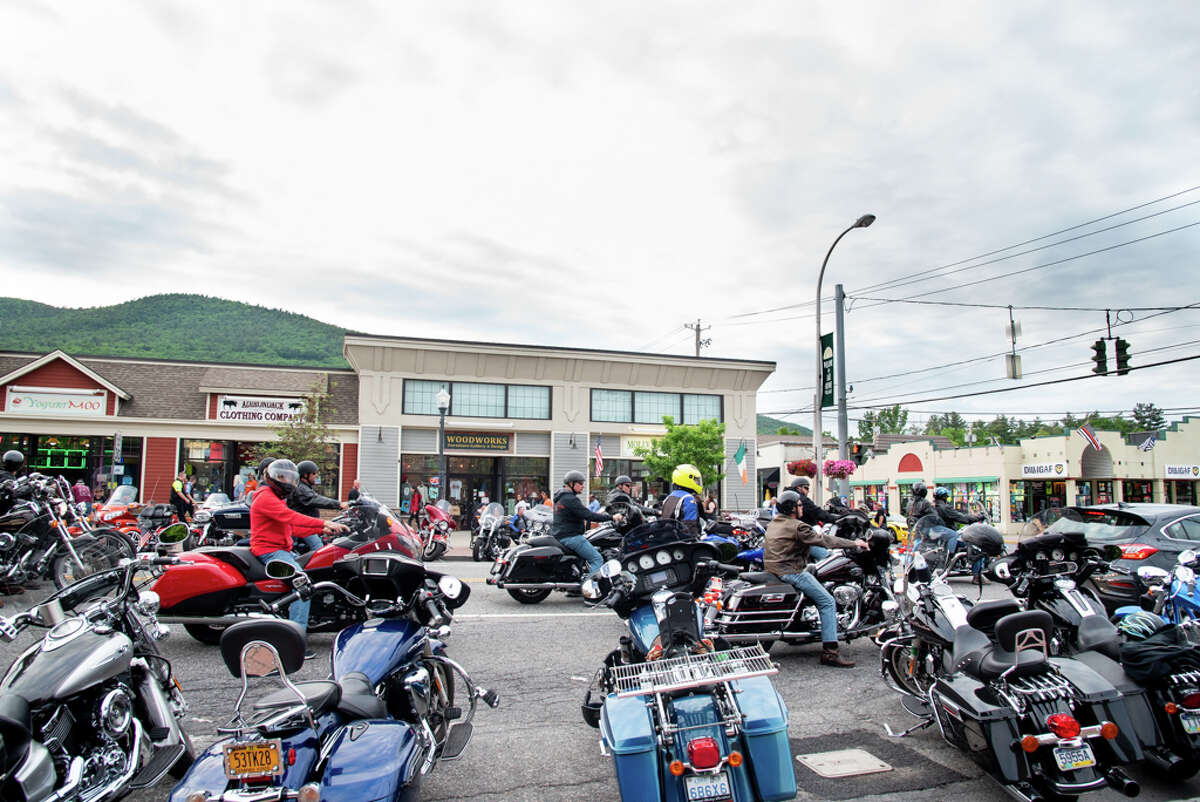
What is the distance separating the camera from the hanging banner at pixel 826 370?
21.5 meters

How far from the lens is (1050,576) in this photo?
543 cm

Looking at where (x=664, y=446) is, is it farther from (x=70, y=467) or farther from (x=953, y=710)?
(x=953, y=710)

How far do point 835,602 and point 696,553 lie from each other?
144 inches

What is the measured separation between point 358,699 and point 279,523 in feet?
14.1

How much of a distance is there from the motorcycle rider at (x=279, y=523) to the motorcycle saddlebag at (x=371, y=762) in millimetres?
3865

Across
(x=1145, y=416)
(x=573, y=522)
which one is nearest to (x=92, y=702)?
(x=573, y=522)

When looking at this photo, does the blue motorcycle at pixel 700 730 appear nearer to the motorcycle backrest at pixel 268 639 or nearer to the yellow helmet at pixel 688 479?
the motorcycle backrest at pixel 268 639

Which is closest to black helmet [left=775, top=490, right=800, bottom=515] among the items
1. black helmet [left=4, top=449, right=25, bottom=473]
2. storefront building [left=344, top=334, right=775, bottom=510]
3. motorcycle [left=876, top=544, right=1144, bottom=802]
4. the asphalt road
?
→ the asphalt road

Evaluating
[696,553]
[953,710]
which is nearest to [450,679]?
[696,553]

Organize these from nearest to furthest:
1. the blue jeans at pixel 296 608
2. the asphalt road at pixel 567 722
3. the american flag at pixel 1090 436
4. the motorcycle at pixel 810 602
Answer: the asphalt road at pixel 567 722 < the blue jeans at pixel 296 608 < the motorcycle at pixel 810 602 < the american flag at pixel 1090 436

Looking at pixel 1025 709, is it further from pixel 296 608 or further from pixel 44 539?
pixel 44 539

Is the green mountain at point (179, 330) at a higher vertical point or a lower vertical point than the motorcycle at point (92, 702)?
higher

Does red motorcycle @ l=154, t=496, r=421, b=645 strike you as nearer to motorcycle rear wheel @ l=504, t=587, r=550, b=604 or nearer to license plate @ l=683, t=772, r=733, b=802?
motorcycle rear wheel @ l=504, t=587, r=550, b=604

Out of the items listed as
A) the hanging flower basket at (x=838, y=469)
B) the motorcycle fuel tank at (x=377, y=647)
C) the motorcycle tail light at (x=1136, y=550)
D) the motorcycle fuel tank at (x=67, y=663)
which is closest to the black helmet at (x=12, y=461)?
the motorcycle fuel tank at (x=67, y=663)
